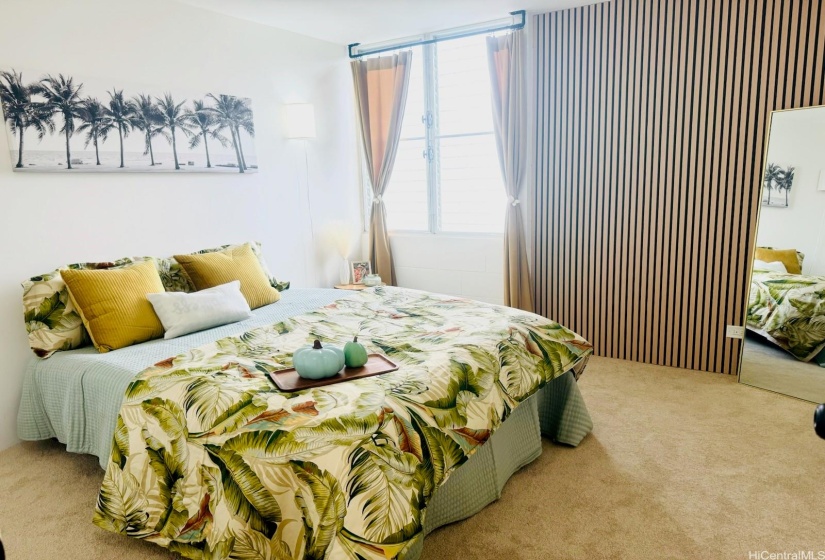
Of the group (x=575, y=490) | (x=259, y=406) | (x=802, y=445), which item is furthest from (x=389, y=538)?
(x=802, y=445)

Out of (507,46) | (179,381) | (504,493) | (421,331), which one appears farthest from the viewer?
(507,46)

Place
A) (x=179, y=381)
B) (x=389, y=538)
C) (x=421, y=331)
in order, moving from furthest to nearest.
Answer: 1. (x=421, y=331)
2. (x=179, y=381)
3. (x=389, y=538)

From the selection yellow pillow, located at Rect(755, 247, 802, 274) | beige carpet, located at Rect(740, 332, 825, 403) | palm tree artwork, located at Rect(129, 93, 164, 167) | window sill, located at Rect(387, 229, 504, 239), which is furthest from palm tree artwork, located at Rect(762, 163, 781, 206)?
palm tree artwork, located at Rect(129, 93, 164, 167)

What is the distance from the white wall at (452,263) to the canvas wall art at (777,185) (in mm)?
1798

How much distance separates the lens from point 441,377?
206 cm

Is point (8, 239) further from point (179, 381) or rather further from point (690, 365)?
point (690, 365)

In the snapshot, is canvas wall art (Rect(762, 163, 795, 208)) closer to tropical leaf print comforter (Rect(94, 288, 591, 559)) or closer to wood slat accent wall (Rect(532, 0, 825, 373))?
wood slat accent wall (Rect(532, 0, 825, 373))

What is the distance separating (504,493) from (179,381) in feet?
4.61

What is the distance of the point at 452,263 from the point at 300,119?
1683 mm

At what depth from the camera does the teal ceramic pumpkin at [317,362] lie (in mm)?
2025

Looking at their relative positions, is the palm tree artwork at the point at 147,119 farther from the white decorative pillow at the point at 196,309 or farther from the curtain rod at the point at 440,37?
the curtain rod at the point at 440,37

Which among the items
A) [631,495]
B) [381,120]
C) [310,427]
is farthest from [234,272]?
[631,495]

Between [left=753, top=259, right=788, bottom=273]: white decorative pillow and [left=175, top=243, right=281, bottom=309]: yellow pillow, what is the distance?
116 inches

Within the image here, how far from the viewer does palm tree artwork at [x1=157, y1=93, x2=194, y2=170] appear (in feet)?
11.0
